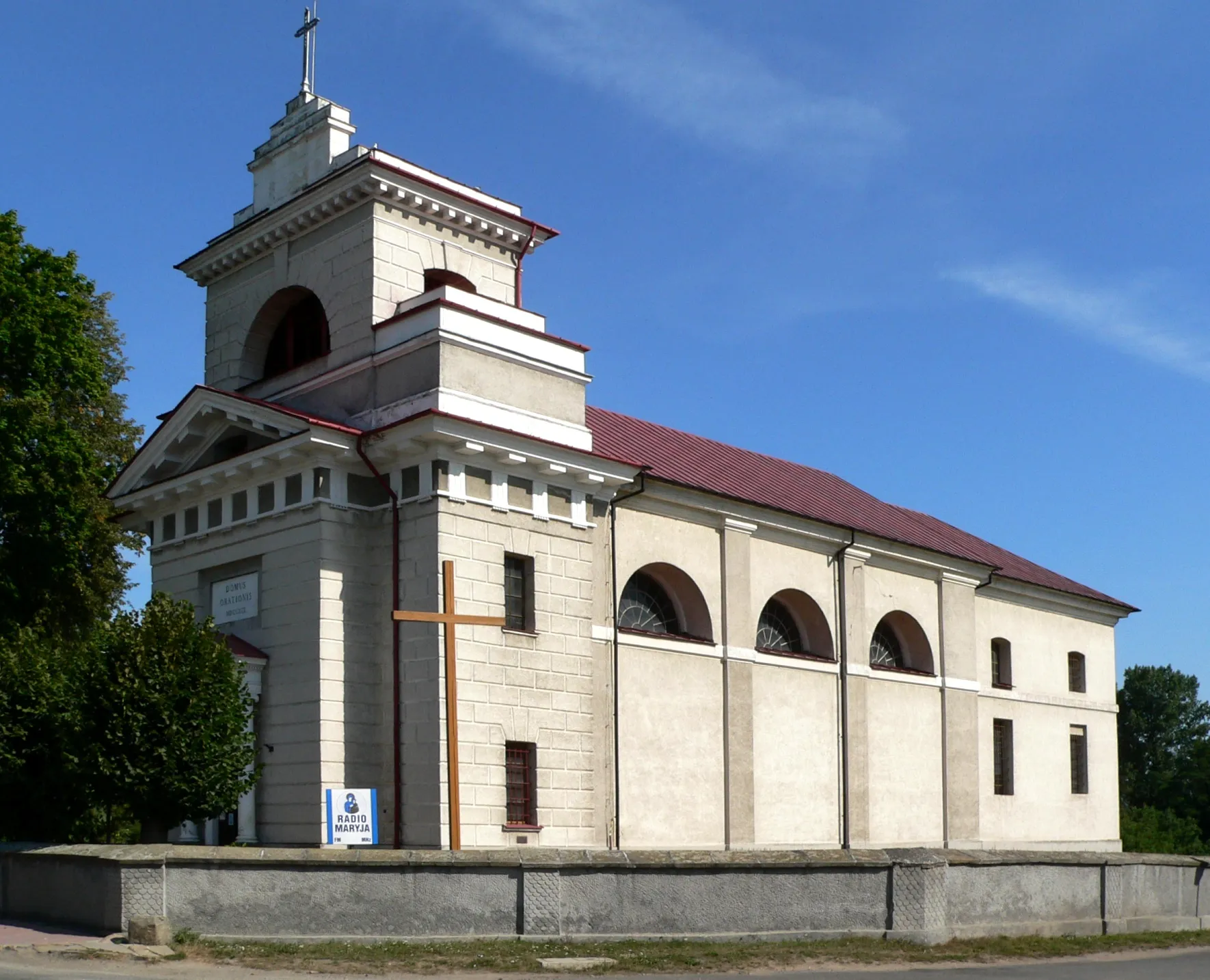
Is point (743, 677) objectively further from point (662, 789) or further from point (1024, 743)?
point (1024, 743)

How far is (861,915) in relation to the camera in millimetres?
18078

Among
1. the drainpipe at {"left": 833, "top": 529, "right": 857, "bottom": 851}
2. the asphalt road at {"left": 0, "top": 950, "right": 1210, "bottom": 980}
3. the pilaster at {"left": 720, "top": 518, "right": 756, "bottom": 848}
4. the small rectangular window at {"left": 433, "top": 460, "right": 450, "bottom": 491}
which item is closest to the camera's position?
the asphalt road at {"left": 0, "top": 950, "right": 1210, "bottom": 980}

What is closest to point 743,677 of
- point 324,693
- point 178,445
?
point 324,693

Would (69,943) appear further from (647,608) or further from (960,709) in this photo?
(960,709)

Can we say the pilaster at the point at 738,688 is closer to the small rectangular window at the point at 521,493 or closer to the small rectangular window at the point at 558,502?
the small rectangular window at the point at 558,502

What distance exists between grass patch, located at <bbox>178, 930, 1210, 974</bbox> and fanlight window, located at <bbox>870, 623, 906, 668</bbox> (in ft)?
46.5

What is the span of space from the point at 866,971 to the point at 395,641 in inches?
382

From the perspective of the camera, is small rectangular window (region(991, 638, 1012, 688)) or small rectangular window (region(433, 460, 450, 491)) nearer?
small rectangular window (region(433, 460, 450, 491))

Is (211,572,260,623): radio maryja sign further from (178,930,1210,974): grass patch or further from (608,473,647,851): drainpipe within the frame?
(178,930,1210,974): grass patch

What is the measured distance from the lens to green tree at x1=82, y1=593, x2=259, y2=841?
746 inches

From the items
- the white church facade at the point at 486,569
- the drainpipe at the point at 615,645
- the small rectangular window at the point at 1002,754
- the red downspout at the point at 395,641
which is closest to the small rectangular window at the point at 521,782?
the white church facade at the point at 486,569

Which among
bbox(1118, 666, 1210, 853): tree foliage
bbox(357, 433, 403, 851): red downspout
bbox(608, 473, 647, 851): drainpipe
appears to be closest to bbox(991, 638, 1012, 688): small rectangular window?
bbox(608, 473, 647, 851): drainpipe

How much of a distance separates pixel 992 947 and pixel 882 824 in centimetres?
1268

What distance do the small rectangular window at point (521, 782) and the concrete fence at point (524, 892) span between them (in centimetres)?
599
